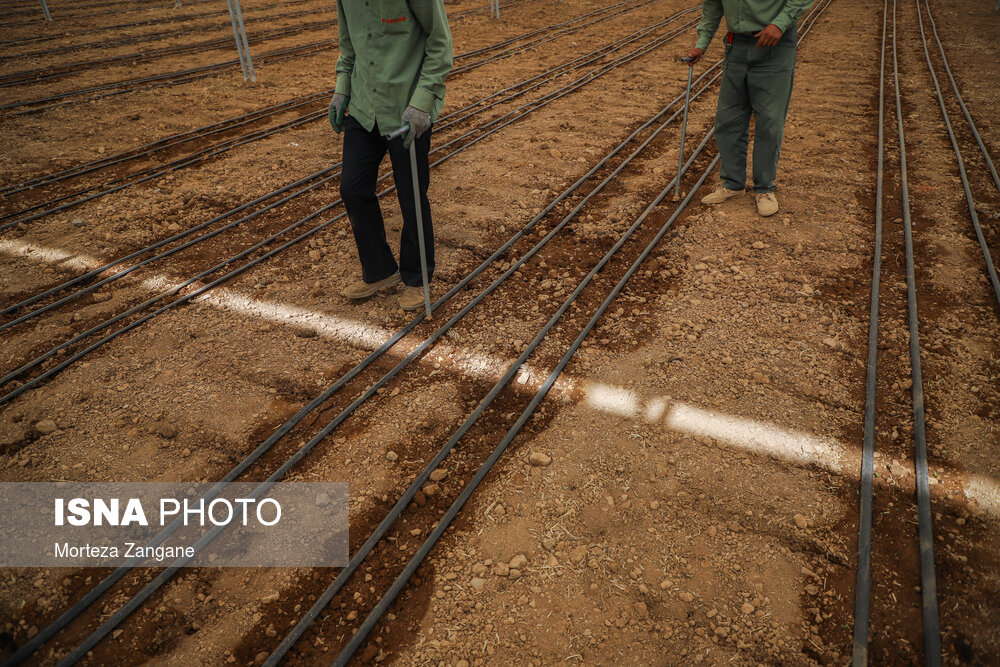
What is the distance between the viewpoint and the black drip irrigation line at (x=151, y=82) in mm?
8002

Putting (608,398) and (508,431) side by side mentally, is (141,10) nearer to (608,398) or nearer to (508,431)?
(508,431)

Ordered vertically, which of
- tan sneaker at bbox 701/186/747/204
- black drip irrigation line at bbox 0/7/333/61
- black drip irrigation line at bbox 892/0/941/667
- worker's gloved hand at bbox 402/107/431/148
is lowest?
black drip irrigation line at bbox 892/0/941/667

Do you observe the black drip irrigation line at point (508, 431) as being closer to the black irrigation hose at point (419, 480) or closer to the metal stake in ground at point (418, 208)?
the black irrigation hose at point (419, 480)

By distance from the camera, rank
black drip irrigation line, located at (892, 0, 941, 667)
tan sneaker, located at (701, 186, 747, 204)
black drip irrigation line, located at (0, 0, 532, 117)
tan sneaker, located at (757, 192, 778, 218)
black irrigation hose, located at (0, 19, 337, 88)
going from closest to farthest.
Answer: black drip irrigation line, located at (892, 0, 941, 667) < tan sneaker, located at (757, 192, 778, 218) < tan sneaker, located at (701, 186, 747, 204) < black drip irrigation line, located at (0, 0, 532, 117) < black irrigation hose, located at (0, 19, 337, 88)

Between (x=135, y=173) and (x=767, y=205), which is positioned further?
(x=135, y=173)

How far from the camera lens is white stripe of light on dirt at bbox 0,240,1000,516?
2748 millimetres

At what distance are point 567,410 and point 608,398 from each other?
251 millimetres

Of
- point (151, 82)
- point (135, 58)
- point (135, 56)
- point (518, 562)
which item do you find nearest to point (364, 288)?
point (518, 562)

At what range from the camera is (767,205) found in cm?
492

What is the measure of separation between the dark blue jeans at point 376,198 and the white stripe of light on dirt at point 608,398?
46cm

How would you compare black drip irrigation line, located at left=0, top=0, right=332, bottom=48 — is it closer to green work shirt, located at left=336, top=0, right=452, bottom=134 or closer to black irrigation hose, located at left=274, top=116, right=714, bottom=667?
green work shirt, located at left=336, top=0, right=452, bottom=134


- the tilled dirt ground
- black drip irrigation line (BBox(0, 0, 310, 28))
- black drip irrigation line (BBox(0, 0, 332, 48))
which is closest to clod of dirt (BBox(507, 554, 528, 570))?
the tilled dirt ground

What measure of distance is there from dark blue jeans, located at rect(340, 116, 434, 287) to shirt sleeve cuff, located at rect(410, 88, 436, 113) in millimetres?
256

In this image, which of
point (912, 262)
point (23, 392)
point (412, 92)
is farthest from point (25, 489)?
point (912, 262)
